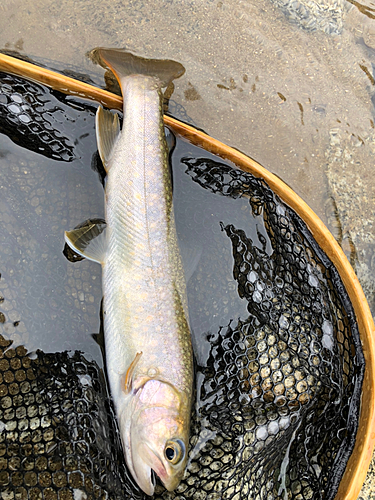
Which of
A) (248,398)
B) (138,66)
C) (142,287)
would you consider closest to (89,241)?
(142,287)

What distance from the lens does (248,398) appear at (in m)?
2.55

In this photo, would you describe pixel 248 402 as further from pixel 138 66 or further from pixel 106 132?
pixel 138 66

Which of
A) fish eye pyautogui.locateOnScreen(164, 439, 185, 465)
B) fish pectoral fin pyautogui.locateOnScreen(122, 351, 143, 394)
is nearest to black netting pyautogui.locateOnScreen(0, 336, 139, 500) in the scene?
fish pectoral fin pyautogui.locateOnScreen(122, 351, 143, 394)

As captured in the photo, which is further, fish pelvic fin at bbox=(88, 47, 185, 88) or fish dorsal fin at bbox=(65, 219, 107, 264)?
fish pelvic fin at bbox=(88, 47, 185, 88)

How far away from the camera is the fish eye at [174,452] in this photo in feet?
7.14

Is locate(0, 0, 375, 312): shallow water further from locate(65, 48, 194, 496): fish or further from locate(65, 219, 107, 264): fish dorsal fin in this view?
locate(65, 219, 107, 264): fish dorsal fin

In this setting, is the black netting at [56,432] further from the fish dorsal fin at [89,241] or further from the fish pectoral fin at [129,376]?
the fish dorsal fin at [89,241]

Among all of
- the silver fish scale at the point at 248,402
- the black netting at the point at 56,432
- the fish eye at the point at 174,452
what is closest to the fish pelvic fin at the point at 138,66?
the silver fish scale at the point at 248,402

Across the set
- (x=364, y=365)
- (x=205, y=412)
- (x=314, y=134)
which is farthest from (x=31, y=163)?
(x=364, y=365)

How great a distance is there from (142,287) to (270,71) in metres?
2.47

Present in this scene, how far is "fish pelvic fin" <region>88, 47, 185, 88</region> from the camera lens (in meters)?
2.87

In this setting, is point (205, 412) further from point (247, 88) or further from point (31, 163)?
point (247, 88)

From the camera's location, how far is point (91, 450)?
2.29m

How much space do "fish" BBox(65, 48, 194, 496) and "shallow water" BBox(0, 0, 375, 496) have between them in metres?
0.37
